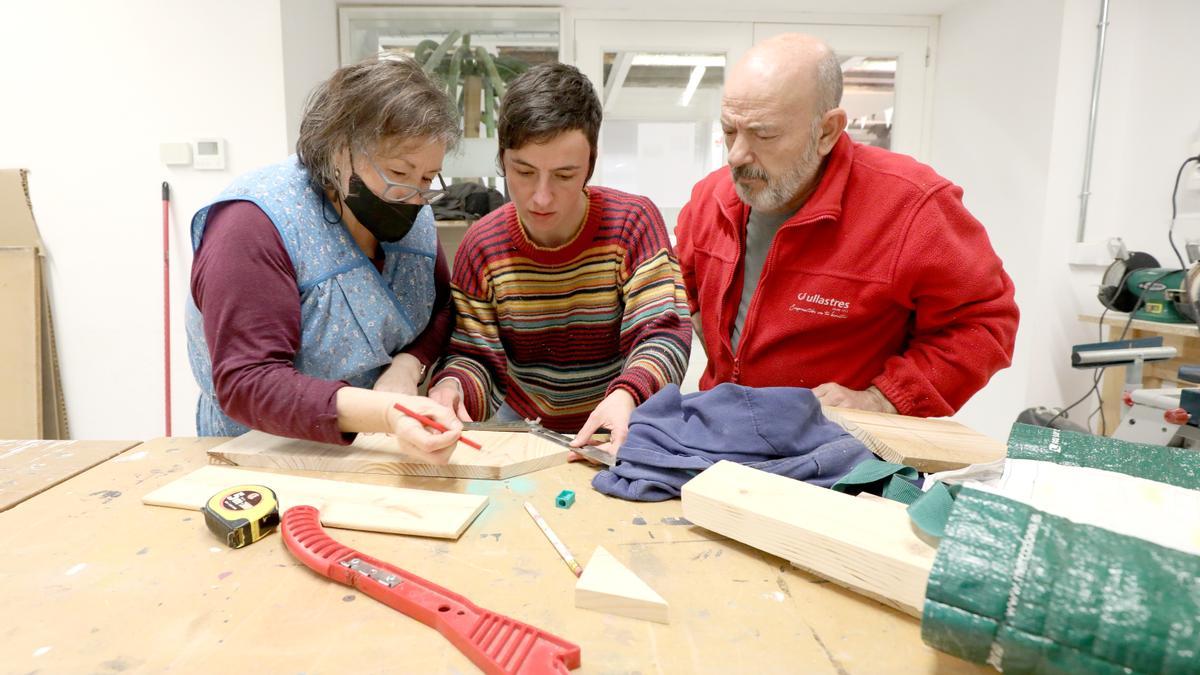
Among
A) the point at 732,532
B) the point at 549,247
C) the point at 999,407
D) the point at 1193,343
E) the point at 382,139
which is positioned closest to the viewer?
the point at 732,532

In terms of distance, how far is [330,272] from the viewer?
1266 millimetres

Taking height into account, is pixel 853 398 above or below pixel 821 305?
below

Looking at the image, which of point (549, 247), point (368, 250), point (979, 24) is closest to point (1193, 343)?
point (979, 24)

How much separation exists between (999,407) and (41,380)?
4512mm

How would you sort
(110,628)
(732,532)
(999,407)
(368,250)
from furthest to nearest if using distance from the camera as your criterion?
(999,407), (368,250), (732,532), (110,628)

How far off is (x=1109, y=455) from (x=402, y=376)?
3.93ft

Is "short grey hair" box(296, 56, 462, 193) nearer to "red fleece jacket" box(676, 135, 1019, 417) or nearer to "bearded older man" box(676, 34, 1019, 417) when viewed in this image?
"bearded older man" box(676, 34, 1019, 417)

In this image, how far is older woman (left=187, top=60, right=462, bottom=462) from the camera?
1.11 meters

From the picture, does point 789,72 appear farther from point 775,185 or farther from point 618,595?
point 618,595

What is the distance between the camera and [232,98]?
2768 mm

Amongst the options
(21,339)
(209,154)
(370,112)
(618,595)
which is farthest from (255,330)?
(21,339)

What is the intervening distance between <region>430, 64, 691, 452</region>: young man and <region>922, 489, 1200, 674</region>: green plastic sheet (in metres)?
0.80

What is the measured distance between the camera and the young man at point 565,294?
1.37 meters

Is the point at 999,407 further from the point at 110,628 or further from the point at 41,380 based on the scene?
the point at 41,380
